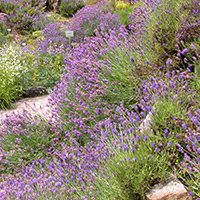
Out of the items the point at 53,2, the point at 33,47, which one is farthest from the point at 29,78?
the point at 53,2

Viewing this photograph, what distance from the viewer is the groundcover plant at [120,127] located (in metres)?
2.18

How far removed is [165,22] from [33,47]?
514cm

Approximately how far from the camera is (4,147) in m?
3.81

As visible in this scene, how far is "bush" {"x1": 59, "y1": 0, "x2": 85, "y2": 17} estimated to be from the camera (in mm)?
12719

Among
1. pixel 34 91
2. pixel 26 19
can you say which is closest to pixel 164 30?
pixel 34 91

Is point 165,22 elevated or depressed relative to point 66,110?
elevated

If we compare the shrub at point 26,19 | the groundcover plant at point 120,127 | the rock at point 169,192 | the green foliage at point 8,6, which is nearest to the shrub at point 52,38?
the shrub at point 26,19

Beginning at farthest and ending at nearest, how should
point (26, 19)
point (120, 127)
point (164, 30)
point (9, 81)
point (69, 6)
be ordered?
1. point (69, 6)
2. point (26, 19)
3. point (9, 81)
4. point (164, 30)
5. point (120, 127)

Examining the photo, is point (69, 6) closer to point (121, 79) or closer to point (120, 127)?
point (121, 79)

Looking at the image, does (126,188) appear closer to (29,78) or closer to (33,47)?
(29,78)

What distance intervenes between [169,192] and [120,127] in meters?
0.64

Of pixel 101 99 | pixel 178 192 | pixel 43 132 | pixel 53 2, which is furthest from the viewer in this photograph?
pixel 53 2

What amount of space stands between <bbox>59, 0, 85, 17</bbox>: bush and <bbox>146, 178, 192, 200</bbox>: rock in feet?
37.8

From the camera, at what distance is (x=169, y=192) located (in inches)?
80.7
